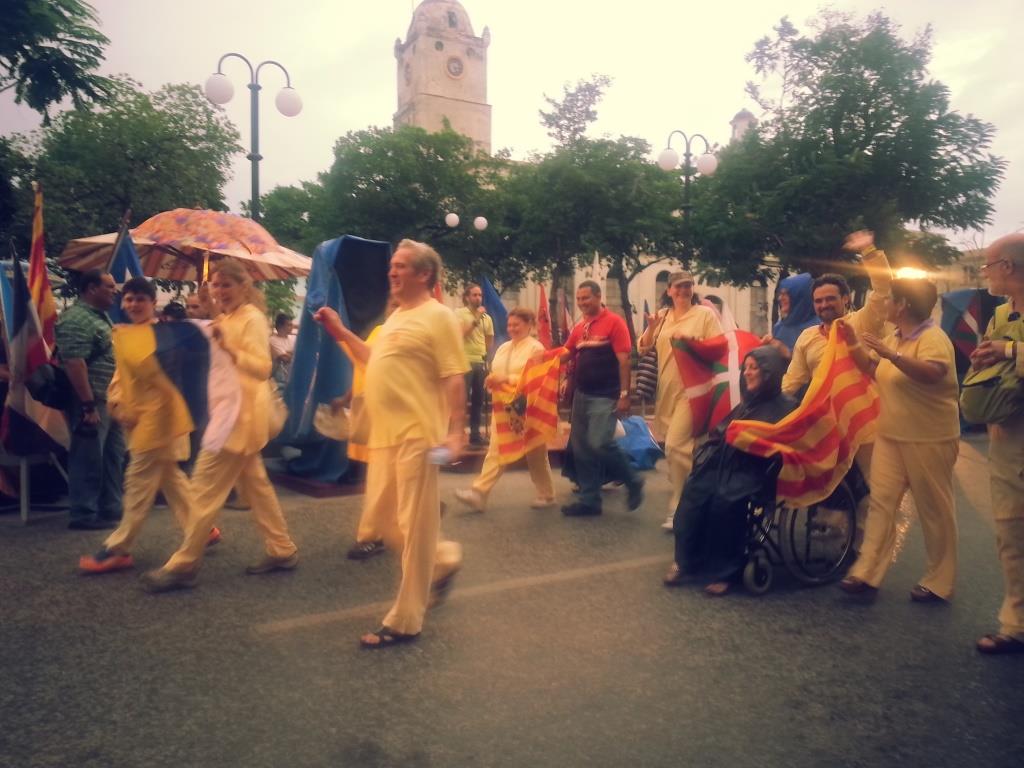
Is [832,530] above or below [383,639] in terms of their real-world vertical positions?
above

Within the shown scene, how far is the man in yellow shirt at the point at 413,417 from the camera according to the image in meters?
3.92

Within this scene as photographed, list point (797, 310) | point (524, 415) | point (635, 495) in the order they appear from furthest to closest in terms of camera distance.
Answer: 1. point (524, 415)
2. point (635, 495)
3. point (797, 310)

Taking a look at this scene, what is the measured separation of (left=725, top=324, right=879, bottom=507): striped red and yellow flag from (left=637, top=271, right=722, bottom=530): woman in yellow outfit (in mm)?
1428

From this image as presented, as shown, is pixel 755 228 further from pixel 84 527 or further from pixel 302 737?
pixel 302 737

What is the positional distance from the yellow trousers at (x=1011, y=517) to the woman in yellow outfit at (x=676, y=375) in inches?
94.4

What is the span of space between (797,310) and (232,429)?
4.28 metres

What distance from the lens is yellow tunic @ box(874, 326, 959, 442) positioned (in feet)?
14.9

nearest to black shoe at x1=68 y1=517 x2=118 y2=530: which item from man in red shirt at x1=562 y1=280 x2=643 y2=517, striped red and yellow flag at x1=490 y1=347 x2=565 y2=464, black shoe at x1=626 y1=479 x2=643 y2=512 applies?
striped red and yellow flag at x1=490 y1=347 x2=565 y2=464

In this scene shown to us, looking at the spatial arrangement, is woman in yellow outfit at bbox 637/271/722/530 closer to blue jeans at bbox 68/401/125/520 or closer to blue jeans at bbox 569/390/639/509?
blue jeans at bbox 569/390/639/509

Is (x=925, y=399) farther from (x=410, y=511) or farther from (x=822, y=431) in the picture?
(x=410, y=511)

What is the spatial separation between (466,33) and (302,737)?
7467 centimetres

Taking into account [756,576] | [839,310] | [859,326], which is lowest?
[756,576]

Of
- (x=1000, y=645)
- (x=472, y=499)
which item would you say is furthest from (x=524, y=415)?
(x=1000, y=645)

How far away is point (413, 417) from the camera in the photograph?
3.93 metres
